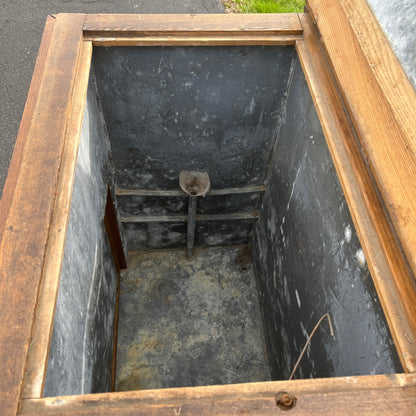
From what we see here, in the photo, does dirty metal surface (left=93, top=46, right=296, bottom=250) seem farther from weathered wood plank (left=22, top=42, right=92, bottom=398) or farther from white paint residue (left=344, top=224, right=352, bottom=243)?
white paint residue (left=344, top=224, right=352, bottom=243)

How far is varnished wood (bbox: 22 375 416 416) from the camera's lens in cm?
140

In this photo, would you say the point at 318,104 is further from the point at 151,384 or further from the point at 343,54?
the point at 151,384

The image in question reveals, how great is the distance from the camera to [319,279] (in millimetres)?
2525

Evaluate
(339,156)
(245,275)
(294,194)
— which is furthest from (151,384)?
(339,156)

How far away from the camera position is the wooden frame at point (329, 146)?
56.9 inches

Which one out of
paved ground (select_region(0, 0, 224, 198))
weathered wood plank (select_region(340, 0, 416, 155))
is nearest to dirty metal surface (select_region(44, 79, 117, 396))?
weathered wood plank (select_region(340, 0, 416, 155))

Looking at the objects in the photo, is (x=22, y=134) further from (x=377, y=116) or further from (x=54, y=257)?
(x=377, y=116)

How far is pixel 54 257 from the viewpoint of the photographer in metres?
1.78

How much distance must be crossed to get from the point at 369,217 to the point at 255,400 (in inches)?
40.5

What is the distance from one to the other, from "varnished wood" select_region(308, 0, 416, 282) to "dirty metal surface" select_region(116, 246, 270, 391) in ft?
7.93

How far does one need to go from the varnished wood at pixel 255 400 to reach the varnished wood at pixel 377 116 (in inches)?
17.3

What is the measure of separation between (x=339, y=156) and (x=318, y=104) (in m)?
0.45

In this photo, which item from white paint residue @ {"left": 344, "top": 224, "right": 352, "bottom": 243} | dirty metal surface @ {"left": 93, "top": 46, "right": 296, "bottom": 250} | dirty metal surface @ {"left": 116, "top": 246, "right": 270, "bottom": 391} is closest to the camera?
white paint residue @ {"left": 344, "top": 224, "right": 352, "bottom": 243}

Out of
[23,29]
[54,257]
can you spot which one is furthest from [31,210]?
[23,29]
